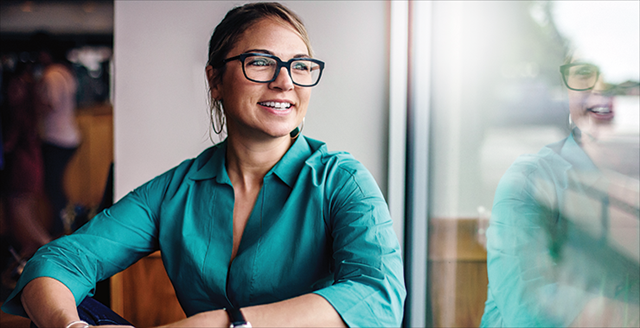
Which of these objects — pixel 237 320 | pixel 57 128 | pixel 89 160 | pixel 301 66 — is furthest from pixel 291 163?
pixel 57 128

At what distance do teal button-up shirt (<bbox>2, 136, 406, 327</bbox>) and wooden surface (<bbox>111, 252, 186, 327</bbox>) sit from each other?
39.7 inches

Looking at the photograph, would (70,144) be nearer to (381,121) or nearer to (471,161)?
(381,121)

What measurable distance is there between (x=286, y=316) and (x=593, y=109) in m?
0.69

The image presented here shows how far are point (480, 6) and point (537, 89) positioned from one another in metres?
0.51

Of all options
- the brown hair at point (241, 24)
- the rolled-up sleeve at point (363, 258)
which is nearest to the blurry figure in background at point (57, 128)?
the brown hair at point (241, 24)

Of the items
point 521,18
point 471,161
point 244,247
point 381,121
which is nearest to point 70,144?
point 381,121

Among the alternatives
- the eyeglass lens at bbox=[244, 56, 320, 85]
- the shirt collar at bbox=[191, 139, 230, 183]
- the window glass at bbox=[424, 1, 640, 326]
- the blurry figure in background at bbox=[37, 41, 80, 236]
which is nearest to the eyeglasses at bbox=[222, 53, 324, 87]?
the eyeglass lens at bbox=[244, 56, 320, 85]

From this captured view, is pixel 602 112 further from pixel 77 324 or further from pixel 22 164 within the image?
pixel 22 164

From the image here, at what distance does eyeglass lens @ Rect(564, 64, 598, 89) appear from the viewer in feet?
2.71

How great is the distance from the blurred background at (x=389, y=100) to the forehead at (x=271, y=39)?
585 millimetres

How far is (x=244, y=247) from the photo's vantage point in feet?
3.86

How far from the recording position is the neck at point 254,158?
1.27m

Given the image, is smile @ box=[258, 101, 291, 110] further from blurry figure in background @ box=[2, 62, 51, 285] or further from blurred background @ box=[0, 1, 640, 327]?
blurry figure in background @ box=[2, 62, 51, 285]

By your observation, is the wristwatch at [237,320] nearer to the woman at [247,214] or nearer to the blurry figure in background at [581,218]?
the woman at [247,214]
